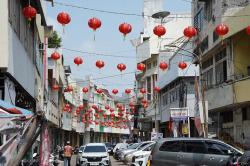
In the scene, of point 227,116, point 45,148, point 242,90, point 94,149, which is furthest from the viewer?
point 227,116

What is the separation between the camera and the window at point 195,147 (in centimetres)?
1977

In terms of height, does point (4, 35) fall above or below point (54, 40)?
below

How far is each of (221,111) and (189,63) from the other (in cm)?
1221

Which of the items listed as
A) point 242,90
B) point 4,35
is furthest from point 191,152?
point 242,90

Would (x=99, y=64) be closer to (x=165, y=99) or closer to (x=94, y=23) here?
(x=94, y=23)

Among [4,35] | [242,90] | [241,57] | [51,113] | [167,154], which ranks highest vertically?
[241,57]

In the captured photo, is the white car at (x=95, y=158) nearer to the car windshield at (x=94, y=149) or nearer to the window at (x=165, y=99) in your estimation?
the car windshield at (x=94, y=149)

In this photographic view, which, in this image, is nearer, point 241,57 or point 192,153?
point 192,153

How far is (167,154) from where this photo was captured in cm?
2005

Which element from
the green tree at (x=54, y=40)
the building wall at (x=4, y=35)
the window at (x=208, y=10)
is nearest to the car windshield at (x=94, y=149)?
the window at (x=208, y=10)

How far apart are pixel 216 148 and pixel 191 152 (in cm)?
94

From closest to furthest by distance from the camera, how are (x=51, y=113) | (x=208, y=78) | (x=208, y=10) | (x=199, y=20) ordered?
(x=208, y=10)
(x=208, y=78)
(x=199, y=20)
(x=51, y=113)

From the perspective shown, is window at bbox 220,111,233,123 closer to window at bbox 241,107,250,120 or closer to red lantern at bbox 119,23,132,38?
window at bbox 241,107,250,120

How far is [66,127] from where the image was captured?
74750 mm
